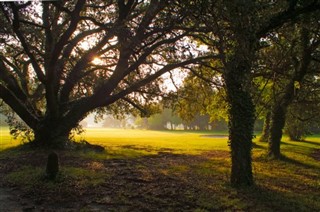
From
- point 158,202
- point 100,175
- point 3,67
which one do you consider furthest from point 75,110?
point 158,202

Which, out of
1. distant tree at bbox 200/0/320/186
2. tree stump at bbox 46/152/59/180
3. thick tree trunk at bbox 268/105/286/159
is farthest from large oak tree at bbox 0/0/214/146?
thick tree trunk at bbox 268/105/286/159

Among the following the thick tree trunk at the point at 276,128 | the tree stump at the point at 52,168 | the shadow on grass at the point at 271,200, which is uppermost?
the thick tree trunk at the point at 276,128

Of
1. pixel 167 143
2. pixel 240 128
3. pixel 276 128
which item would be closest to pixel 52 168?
pixel 240 128

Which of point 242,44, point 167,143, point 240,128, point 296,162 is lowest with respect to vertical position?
point 296,162

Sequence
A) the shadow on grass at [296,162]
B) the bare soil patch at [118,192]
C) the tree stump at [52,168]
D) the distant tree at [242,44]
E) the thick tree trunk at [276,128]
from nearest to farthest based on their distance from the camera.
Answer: the distant tree at [242,44] < the bare soil patch at [118,192] < the tree stump at [52,168] < the shadow on grass at [296,162] < the thick tree trunk at [276,128]

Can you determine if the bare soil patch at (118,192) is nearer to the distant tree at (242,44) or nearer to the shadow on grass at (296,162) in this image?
the distant tree at (242,44)

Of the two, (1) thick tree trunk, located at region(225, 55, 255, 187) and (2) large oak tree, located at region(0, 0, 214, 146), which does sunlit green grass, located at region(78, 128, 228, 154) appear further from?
(1) thick tree trunk, located at region(225, 55, 255, 187)

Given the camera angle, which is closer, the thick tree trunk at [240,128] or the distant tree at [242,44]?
the distant tree at [242,44]

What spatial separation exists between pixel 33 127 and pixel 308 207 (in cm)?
1922

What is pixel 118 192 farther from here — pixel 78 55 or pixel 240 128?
pixel 78 55

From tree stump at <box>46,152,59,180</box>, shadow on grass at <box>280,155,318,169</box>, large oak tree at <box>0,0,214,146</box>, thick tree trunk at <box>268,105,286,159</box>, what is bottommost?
shadow on grass at <box>280,155,318,169</box>

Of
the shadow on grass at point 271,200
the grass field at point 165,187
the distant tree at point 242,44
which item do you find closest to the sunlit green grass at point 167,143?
the grass field at point 165,187

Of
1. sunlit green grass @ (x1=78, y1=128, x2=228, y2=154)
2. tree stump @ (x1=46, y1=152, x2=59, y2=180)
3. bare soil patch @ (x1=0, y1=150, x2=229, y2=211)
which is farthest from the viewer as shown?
sunlit green grass @ (x1=78, y1=128, x2=228, y2=154)

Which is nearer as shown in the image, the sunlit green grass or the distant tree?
the distant tree
